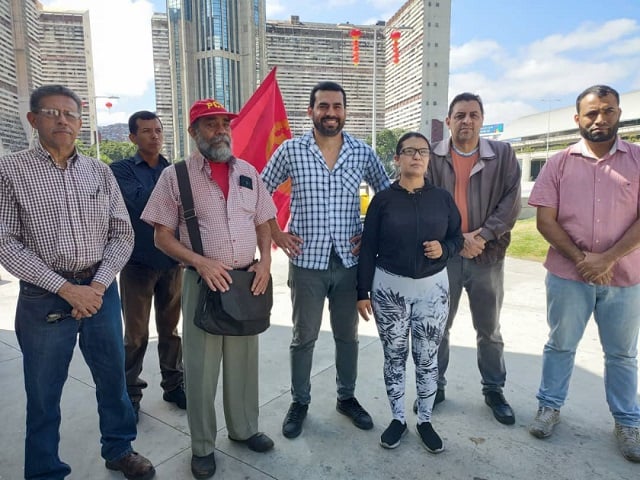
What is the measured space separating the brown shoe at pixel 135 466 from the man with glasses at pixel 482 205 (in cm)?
197

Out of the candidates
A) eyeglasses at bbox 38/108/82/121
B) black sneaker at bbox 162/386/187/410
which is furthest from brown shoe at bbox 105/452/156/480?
eyeglasses at bbox 38/108/82/121

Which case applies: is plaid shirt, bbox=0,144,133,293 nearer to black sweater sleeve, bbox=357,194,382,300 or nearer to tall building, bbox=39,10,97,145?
black sweater sleeve, bbox=357,194,382,300

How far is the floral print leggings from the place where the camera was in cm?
240

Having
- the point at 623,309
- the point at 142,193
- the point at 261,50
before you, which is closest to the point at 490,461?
the point at 623,309

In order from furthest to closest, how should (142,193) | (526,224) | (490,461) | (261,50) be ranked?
(261,50) < (526,224) < (142,193) < (490,461)

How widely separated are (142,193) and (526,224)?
9518 millimetres

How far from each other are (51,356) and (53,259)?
464 mm

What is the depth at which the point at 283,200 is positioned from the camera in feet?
14.1

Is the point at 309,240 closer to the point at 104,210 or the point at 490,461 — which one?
the point at 104,210

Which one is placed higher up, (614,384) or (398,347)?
(398,347)

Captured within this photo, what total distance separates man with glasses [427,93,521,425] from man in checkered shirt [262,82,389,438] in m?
0.57

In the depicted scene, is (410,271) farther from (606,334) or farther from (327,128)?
(606,334)

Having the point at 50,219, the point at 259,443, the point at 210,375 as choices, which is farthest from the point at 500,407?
the point at 50,219

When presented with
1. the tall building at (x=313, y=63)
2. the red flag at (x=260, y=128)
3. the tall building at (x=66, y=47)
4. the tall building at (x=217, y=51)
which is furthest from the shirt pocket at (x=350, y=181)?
the tall building at (x=217, y=51)
